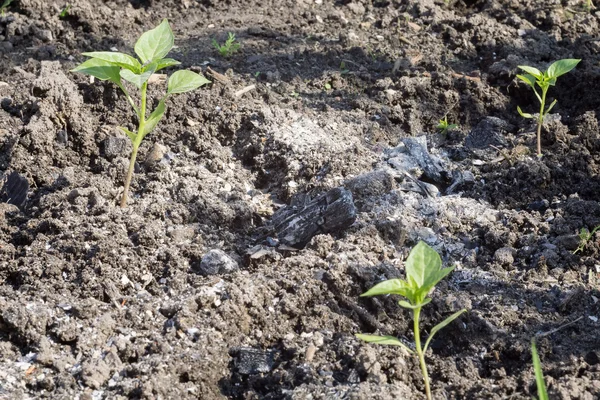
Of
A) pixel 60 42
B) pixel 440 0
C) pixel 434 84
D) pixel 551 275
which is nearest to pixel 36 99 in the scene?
pixel 60 42

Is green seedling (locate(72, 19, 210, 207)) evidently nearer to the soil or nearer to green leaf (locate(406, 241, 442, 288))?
the soil

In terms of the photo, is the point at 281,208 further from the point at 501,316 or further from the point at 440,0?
the point at 440,0

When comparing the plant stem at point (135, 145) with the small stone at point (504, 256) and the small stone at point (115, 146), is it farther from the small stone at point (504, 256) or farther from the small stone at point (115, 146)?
the small stone at point (504, 256)

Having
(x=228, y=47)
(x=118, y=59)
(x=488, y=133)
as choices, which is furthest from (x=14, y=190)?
(x=488, y=133)

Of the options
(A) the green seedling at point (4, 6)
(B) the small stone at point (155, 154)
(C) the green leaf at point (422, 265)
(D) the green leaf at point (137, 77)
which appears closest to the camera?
(C) the green leaf at point (422, 265)

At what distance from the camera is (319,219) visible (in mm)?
3160

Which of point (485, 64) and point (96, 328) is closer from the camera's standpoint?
point (96, 328)

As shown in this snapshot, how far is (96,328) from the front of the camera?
→ 8.80ft

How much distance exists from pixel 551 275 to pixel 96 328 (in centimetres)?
182

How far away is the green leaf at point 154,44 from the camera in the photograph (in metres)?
3.08

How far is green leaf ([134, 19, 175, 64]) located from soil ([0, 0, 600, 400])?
60 cm

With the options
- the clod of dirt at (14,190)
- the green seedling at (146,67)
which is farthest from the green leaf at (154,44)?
the clod of dirt at (14,190)

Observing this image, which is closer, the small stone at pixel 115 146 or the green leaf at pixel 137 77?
the green leaf at pixel 137 77

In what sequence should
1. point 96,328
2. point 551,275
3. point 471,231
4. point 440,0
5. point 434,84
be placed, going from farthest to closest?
point 440,0
point 434,84
point 471,231
point 551,275
point 96,328
